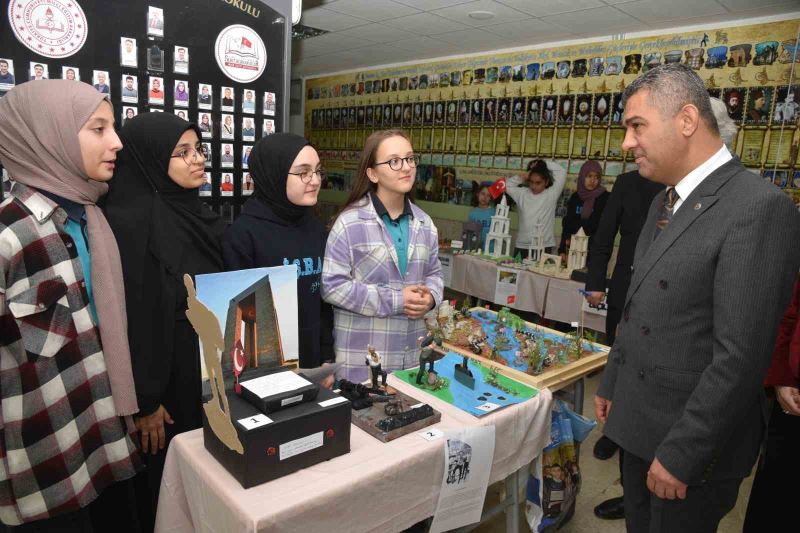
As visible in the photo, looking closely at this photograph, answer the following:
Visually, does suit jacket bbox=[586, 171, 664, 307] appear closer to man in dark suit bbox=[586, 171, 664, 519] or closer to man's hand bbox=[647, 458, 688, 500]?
man in dark suit bbox=[586, 171, 664, 519]

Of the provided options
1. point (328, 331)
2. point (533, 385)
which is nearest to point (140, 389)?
point (328, 331)

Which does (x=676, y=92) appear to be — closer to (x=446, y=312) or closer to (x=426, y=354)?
(x=426, y=354)

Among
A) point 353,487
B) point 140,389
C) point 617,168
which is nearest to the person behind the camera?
point 353,487

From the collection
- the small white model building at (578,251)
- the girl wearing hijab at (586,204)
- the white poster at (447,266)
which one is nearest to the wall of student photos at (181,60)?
the small white model building at (578,251)

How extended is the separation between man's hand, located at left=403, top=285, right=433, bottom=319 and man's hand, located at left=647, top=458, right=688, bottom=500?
37.4 inches

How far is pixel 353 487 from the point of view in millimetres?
1359

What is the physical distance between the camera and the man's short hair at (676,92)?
1.41m

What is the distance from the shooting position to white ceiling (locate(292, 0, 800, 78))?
468 centimetres

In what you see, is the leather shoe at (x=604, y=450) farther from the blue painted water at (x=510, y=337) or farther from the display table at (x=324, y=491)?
the display table at (x=324, y=491)

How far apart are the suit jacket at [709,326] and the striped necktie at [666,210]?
154 mm

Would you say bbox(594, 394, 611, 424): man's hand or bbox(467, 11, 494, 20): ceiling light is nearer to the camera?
bbox(594, 394, 611, 424): man's hand

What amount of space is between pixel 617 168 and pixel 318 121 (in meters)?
5.68

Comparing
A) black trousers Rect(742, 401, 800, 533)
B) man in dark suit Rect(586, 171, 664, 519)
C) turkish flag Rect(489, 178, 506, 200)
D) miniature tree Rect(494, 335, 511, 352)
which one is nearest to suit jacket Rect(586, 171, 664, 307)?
man in dark suit Rect(586, 171, 664, 519)

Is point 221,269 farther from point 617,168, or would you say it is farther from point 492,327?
point 617,168
